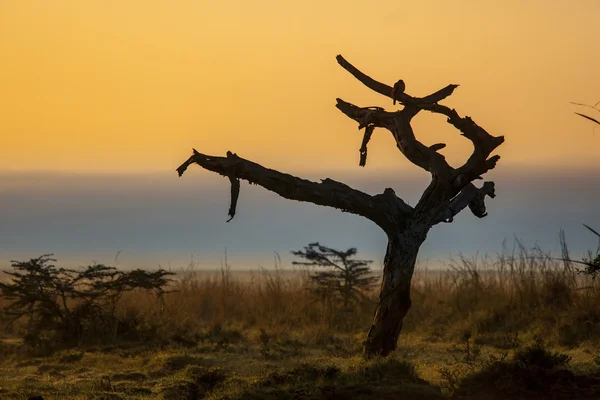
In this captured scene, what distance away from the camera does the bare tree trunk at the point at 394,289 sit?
1294 centimetres

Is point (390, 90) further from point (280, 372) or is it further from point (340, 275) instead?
point (340, 275)

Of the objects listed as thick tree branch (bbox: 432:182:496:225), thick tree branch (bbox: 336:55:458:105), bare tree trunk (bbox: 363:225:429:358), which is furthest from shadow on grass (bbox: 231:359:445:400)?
thick tree branch (bbox: 336:55:458:105)

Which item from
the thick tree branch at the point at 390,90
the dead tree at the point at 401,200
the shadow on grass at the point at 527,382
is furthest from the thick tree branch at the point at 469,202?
the shadow on grass at the point at 527,382

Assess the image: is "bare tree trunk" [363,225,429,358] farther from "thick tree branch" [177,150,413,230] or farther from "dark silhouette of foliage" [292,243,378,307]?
"dark silhouette of foliage" [292,243,378,307]

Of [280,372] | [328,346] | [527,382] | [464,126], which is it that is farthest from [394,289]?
[328,346]

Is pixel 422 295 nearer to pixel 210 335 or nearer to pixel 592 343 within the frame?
pixel 210 335

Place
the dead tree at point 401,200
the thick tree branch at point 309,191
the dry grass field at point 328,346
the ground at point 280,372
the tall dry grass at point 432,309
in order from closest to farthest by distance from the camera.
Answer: the ground at point 280,372
the dry grass field at point 328,346
the thick tree branch at point 309,191
the dead tree at point 401,200
the tall dry grass at point 432,309

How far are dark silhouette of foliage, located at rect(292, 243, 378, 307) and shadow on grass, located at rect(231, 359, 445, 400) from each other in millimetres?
9565

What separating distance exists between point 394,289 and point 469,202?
185 centimetres

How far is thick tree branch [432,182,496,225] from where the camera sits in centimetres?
1329

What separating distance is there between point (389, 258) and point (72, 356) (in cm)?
620

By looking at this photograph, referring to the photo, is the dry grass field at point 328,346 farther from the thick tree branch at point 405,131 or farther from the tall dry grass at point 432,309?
the thick tree branch at point 405,131

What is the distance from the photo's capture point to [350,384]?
1051cm

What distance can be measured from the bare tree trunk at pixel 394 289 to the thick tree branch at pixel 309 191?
0.94 feet
